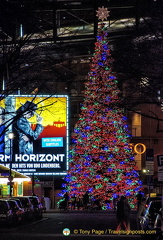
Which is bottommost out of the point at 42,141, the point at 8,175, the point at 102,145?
the point at 8,175

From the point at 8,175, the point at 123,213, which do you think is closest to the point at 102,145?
the point at 8,175

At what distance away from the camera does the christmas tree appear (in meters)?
52.7

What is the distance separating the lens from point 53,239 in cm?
2794

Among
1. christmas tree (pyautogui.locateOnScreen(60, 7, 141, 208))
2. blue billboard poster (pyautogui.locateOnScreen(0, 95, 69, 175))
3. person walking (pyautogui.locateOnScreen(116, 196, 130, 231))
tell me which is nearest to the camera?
person walking (pyautogui.locateOnScreen(116, 196, 130, 231))

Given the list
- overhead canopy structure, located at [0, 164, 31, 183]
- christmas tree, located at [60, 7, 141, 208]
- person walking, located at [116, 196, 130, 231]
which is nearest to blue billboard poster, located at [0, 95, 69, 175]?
overhead canopy structure, located at [0, 164, 31, 183]

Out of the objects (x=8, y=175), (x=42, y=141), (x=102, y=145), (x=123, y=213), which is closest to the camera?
(x=123, y=213)

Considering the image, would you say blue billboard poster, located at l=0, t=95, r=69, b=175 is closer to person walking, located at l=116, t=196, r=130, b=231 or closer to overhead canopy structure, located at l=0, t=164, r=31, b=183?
overhead canopy structure, located at l=0, t=164, r=31, b=183

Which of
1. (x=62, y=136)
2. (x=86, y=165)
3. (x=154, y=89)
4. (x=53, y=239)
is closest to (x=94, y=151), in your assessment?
(x=86, y=165)

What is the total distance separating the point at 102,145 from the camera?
5300 centimetres

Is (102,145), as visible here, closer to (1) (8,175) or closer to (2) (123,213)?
(1) (8,175)

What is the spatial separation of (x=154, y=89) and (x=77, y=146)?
17848 mm

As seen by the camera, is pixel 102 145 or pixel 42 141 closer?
pixel 102 145

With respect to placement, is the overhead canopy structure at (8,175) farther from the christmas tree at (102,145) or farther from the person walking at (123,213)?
the person walking at (123,213)

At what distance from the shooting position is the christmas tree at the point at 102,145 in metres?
52.7
